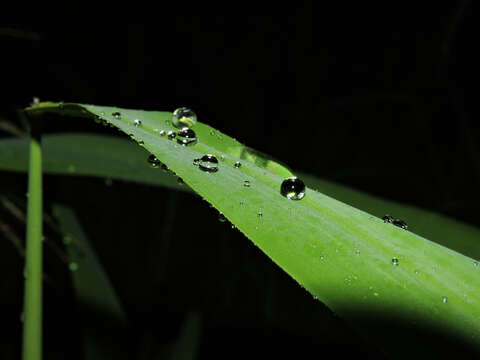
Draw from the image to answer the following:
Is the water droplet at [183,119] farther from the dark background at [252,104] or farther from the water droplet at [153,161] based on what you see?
the dark background at [252,104]

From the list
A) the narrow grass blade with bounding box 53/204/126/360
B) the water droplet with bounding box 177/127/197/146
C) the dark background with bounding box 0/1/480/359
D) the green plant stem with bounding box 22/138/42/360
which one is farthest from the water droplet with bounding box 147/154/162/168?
the dark background with bounding box 0/1/480/359

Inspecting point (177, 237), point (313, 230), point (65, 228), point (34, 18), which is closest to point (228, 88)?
point (177, 237)

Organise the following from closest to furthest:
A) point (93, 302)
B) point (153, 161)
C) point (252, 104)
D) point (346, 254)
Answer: point (346, 254) < point (153, 161) < point (93, 302) < point (252, 104)

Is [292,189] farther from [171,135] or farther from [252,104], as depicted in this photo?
[252,104]

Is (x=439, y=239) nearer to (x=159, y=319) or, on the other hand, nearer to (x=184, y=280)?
(x=159, y=319)

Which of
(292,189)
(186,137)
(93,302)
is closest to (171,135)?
(186,137)

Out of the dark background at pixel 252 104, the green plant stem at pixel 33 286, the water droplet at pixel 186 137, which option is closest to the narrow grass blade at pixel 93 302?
the green plant stem at pixel 33 286

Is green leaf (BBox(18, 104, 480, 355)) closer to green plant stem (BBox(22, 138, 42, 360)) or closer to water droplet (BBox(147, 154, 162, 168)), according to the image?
water droplet (BBox(147, 154, 162, 168))
